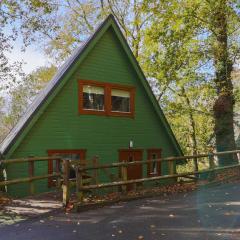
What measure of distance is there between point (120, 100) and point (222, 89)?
7.11 metres

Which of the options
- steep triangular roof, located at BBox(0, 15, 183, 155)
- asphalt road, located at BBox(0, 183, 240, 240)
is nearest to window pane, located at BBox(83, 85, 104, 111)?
steep triangular roof, located at BBox(0, 15, 183, 155)

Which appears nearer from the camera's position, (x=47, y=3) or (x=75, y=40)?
(x=47, y=3)

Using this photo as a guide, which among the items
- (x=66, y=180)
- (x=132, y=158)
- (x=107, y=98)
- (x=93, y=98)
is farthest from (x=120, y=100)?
(x=66, y=180)

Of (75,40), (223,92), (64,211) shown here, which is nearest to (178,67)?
(223,92)

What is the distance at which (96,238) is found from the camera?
9.62m

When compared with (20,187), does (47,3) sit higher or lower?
higher

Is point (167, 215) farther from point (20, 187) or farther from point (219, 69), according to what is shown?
point (219, 69)

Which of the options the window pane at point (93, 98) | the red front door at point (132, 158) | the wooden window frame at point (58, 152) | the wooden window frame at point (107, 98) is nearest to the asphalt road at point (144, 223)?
the wooden window frame at point (58, 152)

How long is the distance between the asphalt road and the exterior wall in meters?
6.07

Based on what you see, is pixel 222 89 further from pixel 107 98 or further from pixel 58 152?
pixel 58 152

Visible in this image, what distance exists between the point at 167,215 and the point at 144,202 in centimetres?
249

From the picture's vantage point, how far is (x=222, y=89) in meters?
26.1

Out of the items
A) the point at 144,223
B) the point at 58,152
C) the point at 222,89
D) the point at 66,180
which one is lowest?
the point at 144,223

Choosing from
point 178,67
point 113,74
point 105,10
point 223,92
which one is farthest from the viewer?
point 105,10
